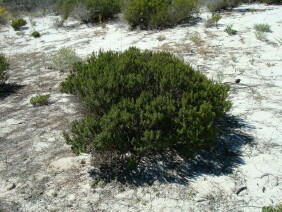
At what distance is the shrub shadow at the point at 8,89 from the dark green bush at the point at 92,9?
16.9 feet

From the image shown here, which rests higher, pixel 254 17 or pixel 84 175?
pixel 254 17

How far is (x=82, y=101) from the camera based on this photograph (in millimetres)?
5320

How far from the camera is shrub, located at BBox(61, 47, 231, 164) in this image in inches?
168

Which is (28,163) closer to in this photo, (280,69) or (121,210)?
(121,210)

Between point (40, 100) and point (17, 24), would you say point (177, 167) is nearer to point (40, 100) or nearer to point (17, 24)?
point (40, 100)

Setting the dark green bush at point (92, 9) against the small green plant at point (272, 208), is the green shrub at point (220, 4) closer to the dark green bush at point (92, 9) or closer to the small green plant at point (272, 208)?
the dark green bush at point (92, 9)

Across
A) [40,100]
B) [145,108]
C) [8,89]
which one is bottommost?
[8,89]

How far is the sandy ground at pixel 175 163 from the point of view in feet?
13.1

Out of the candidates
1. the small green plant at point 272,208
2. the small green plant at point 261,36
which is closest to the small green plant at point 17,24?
the small green plant at point 261,36

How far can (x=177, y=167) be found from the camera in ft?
14.5

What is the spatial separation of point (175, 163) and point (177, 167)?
8 centimetres

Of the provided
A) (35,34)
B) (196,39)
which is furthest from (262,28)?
(35,34)

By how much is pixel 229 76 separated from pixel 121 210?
158 inches

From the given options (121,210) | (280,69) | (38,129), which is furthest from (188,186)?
(280,69)
